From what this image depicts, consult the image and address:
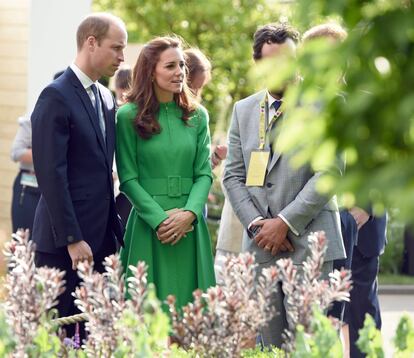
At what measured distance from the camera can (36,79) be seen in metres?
12.4

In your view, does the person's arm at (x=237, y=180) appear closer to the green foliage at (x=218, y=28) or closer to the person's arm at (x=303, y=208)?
the person's arm at (x=303, y=208)

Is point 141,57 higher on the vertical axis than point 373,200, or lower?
higher

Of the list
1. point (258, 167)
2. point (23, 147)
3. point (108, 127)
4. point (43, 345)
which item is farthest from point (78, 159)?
point (23, 147)

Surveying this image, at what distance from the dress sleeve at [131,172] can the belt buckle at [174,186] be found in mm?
125

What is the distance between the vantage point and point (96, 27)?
6.27 m

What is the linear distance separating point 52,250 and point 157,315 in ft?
8.21

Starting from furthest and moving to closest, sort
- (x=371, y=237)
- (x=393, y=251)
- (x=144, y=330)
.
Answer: (x=393, y=251) < (x=371, y=237) < (x=144, y=330)

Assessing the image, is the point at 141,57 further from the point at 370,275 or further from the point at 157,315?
the point at 157,315

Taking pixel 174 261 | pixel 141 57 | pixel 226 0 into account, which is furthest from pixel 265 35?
pixel 226 0

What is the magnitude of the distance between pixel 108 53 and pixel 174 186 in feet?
2.73

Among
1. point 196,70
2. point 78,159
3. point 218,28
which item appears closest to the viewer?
point 78,159

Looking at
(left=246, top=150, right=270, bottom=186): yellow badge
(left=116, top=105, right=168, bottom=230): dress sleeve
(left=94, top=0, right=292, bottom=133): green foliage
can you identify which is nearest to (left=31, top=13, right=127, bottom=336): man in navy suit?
(left=116, top=105, right=168, bottom=230): dress sleeve

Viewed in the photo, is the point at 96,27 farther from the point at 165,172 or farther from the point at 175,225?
the point at 175,225

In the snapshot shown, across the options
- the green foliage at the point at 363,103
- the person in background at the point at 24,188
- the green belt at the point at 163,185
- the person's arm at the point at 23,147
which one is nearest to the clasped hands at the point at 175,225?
the green belt at the point at 163,185
